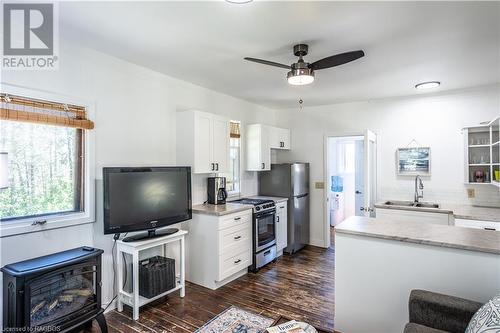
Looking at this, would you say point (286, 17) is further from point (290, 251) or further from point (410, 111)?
point (290, 251)

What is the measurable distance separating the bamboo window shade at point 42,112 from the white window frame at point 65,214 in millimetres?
43

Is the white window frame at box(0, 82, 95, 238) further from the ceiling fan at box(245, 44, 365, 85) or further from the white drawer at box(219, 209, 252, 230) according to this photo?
the ceiling fan at box(245, 44, 365, 85)

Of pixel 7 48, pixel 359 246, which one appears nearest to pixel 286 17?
pixel 359 246

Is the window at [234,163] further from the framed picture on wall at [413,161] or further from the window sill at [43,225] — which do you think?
the framed picture on wall at [413,161]

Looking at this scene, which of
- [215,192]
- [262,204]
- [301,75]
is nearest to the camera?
[301,75]

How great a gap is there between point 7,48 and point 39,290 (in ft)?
6.29

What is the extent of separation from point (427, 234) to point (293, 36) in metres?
1.97

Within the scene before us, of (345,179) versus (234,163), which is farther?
(345,179)

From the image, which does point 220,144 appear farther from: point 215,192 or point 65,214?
point 65,214

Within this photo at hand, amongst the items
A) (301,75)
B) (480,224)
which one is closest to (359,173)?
(480,224)

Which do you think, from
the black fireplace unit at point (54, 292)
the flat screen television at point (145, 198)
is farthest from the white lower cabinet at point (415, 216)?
the black fireplace unit at point (54, 292)

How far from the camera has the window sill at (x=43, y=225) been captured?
2145 mm

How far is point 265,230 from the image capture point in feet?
13.7

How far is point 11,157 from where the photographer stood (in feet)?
7.32
